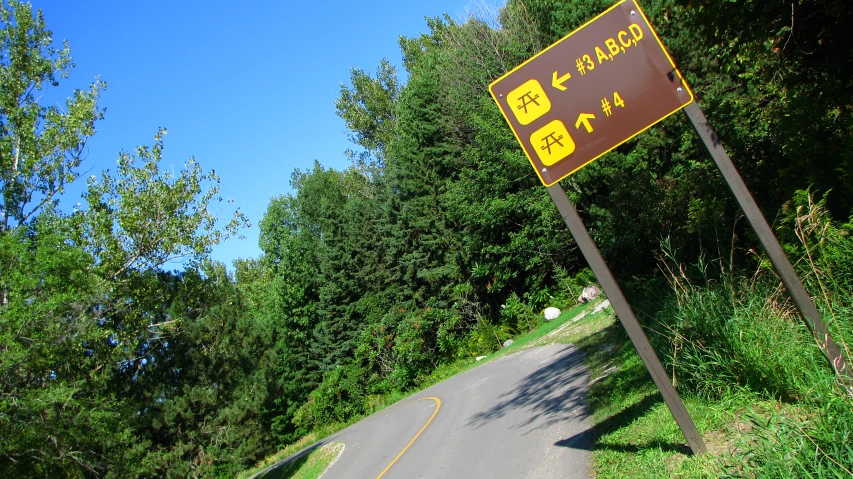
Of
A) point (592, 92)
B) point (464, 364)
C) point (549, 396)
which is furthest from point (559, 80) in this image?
point (464, 364)

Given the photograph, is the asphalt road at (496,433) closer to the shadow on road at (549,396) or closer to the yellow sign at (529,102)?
the shadow on road at (549,396)

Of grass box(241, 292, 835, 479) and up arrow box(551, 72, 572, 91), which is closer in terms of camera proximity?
grass box(241, 292, 835, 479)

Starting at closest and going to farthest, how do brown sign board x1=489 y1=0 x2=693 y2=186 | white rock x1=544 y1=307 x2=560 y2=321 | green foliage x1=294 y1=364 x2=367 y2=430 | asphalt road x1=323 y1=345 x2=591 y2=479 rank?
brown sign board x1=489 y1=0 x2=693 y2=186 < asphalt road x1=323 y1=345 x2=591 y2=479 < white rock x1=544 y1=307 x2=560 y2=321 < green foliage x1=294 y1=364 x2=367 y2=430

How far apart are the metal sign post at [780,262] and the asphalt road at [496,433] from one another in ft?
9.09

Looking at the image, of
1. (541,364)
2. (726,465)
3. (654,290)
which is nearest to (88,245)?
(541,364)

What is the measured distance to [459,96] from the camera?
34.2 m

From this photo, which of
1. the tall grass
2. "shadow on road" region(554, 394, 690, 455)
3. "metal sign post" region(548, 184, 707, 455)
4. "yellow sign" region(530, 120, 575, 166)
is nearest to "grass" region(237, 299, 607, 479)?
"shadow on road" region(554, 394, 690, 455)

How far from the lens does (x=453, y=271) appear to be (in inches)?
1540

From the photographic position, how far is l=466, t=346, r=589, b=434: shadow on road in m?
10.1

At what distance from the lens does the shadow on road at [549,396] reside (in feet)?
33.3

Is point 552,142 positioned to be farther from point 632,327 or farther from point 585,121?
point 632,327

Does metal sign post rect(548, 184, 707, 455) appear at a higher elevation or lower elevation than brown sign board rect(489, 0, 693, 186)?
lower

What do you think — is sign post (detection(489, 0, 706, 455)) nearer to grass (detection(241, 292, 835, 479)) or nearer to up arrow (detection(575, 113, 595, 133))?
up arrow (detection(575, 113, 595, 133))

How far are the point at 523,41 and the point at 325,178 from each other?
33.7 meters
